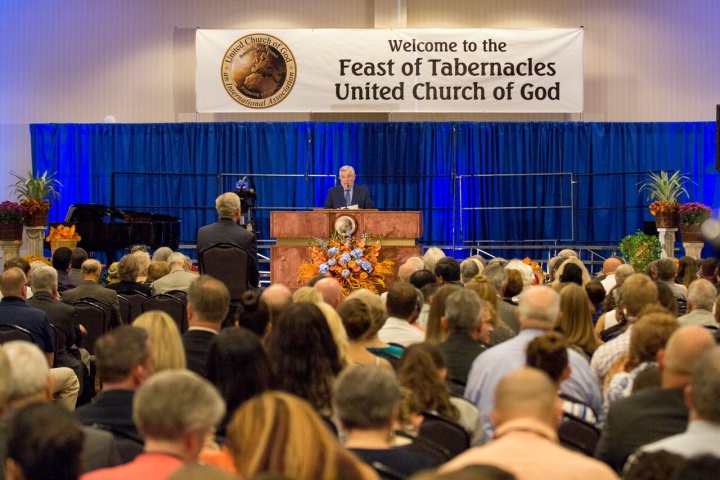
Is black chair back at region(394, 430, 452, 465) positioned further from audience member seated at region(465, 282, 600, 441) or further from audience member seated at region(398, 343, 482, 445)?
audience member seated at region(465, 282, 600, 441)

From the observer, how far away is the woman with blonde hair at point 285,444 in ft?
7.47

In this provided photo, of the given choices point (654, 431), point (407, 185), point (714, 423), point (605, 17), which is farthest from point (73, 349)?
point (605, 17)

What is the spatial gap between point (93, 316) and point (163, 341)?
3.75m

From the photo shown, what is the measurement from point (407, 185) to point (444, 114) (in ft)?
4.68

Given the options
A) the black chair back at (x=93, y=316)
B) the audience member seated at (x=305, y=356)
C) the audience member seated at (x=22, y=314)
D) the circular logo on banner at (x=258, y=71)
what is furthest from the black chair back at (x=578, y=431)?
the circular logo on banner at (x=258, y=71)

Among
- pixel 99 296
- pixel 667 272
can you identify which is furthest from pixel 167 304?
pixel 667 272

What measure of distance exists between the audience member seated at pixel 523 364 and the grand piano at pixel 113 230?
9.16m

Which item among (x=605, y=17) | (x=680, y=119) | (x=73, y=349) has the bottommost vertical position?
(x=73, y=349)

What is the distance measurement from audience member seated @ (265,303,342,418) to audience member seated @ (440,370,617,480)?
48.7 inches

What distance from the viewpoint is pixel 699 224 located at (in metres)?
14.3

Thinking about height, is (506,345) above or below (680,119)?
below

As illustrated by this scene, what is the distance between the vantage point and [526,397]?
278 cm

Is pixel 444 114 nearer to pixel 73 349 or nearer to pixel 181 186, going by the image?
pixel 181 186

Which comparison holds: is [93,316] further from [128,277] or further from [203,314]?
[203,314]
